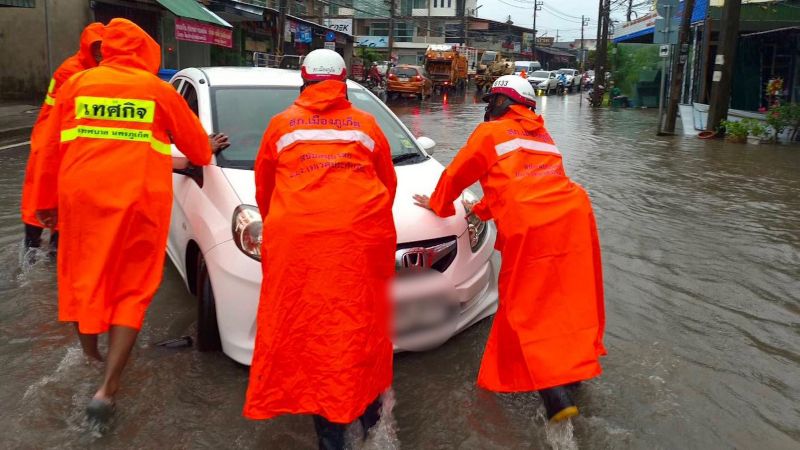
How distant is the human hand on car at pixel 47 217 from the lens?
149 inches

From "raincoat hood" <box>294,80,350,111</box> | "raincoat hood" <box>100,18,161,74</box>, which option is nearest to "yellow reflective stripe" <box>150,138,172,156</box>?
"raincoat hood" <box>100,18,161,74</box>

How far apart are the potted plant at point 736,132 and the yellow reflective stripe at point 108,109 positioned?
14294mm

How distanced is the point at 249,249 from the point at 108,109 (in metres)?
0.89

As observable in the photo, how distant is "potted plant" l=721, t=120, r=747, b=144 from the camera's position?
14.4 meters

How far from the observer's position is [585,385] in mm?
3643

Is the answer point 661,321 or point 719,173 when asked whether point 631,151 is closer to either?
point 719,173

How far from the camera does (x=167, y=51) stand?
2234 centimetres

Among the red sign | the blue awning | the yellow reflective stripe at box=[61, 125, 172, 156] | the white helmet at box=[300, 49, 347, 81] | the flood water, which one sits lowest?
the flood water

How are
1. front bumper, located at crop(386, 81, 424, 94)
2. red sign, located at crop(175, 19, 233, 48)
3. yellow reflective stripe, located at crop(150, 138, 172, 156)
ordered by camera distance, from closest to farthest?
1. yellow reflective stripe, located at crop(150, 138, 172, 156)
2. red sign, located at crop(175, 19, 233, 48)
3. front bumper, located at crop(386, 81, 424, 94)

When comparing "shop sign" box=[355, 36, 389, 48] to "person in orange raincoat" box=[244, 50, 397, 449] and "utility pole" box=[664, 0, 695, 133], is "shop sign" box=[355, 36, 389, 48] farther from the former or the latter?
"person in orange raincoat" box=[244, 50, 397, 449]

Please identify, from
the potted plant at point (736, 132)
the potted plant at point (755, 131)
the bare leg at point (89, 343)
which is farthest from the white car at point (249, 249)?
the potted plant at point (755, 131)

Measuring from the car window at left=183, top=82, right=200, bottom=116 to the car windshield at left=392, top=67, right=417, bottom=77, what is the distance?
26.5 meters

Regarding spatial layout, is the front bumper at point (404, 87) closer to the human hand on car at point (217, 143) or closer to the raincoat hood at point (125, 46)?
the human hand on car at point (217, 143)

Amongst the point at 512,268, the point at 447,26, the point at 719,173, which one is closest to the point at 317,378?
the point at 512,268
